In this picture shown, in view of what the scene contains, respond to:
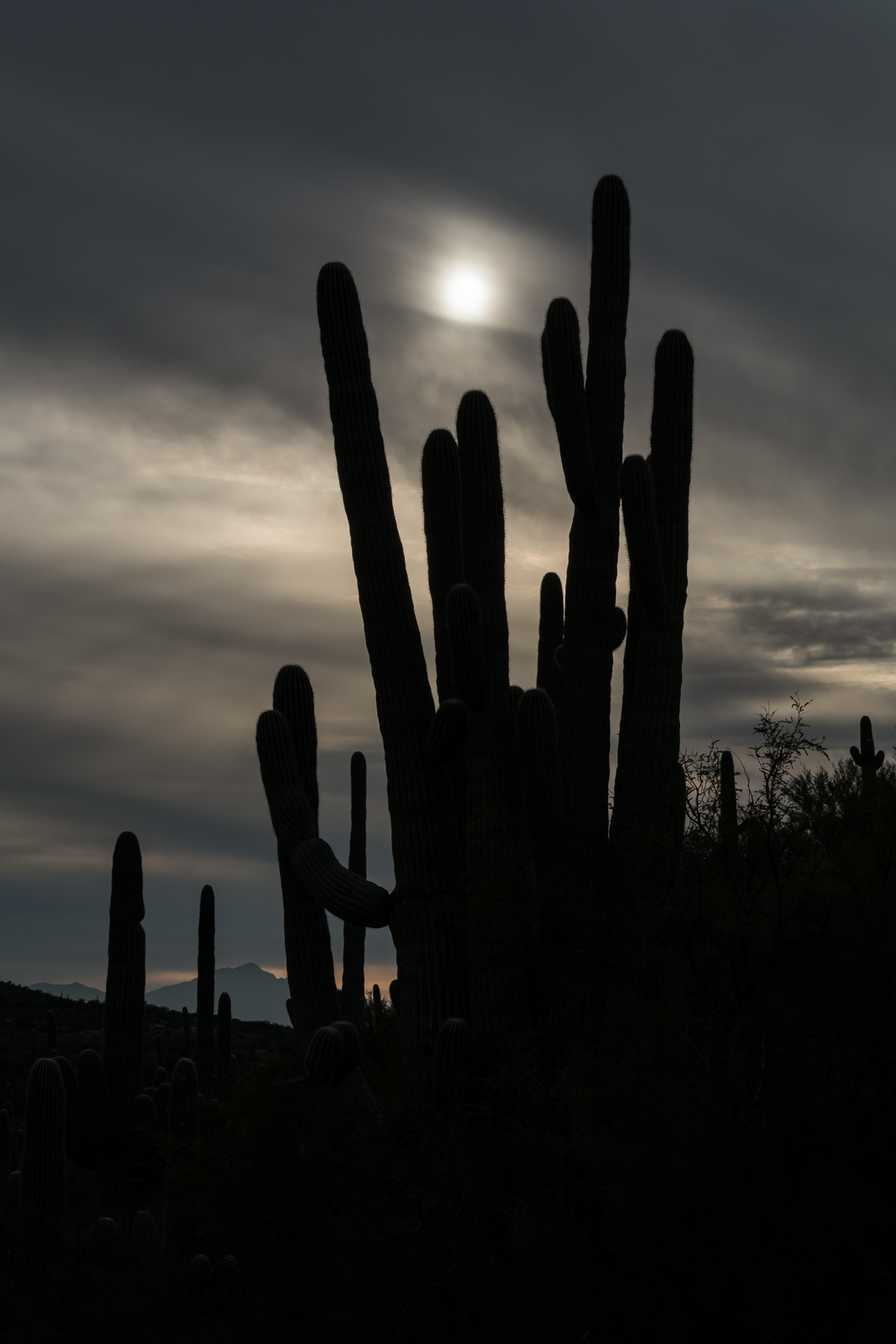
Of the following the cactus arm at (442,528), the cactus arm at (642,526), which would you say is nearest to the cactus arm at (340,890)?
the cactus arm at (442,528)

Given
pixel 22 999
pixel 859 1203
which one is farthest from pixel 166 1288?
pixel 22 999

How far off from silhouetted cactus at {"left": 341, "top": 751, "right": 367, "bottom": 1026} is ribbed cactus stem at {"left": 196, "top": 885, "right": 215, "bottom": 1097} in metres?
2.70

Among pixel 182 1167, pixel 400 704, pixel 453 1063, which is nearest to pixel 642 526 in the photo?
pixel 400 704

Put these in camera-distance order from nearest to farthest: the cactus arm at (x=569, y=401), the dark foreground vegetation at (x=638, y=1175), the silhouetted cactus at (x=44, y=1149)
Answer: the dark foreground vegetation at (x=638, y=1175) < the cactus arm at (x=569, y=401) < the silhouetted cactus at (x=44, y=1149)

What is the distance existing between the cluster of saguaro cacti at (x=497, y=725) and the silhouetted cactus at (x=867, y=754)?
8.10m

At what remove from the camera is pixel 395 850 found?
45.2ft

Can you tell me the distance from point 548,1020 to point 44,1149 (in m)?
7.61

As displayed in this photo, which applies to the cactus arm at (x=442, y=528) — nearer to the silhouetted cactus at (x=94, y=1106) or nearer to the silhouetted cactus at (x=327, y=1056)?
the silhouetted cactus at (x=327, y=1056)

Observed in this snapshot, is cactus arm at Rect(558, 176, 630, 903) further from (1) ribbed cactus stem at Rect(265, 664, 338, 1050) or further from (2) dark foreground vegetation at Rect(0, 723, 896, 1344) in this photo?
(1) ribbed cactus stem at Rect(265, 664, 338, 1050)

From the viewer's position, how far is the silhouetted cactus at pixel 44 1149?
1592cm

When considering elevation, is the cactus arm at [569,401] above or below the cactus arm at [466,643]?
above

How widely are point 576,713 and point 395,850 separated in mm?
2725

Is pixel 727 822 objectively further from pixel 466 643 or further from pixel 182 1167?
pixel 182 1167

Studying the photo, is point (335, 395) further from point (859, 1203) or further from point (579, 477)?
point (859, 1203)
